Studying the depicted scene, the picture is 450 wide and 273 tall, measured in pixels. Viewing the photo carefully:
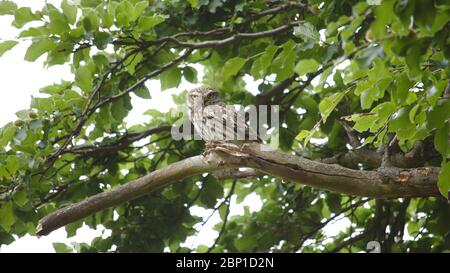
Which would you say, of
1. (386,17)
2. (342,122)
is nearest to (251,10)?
(342,122)

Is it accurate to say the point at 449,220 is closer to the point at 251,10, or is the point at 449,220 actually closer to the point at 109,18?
the point at 251,10

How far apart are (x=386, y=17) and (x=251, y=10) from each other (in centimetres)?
287

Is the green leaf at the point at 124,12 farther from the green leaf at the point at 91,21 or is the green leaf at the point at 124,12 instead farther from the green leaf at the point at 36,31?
the green leaf at the point at 36,31

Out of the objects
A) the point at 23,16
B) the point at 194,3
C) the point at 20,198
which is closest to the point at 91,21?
the point at 23,16

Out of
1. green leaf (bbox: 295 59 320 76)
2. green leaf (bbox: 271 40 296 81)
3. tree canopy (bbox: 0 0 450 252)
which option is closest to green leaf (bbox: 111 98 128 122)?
tree canopy (bbox: 0 0 450 252)

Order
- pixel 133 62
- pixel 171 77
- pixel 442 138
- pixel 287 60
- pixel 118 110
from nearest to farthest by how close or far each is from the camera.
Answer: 1. pixel 442 138
2. pixel 287 60
3. pixel 133 62
4. pixel 118 110
5. pixel 171 77

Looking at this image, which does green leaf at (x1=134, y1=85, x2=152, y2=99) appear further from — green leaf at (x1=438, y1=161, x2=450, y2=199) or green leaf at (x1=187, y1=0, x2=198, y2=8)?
green leaf at (x1=438, y1=161, x2=450, y2=199)

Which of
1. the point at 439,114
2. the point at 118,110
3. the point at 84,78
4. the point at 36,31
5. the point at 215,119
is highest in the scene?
the point at 36,31

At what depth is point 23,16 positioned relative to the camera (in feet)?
14.9

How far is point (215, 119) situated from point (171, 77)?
814 millimetres

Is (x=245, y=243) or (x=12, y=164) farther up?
(x=12, y=164)

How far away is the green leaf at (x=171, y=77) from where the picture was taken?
5.53m

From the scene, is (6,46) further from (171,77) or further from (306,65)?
(306,65)

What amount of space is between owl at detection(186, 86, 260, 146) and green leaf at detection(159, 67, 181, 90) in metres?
0.16
